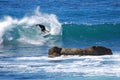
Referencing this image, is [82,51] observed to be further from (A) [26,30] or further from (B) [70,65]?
(A) [26,30]

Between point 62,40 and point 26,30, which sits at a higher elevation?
point 26,30

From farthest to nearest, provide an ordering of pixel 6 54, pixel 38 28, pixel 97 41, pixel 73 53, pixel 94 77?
pixel 38 28
pixel 97 41
pixel 6 54
pixel 73 53
pixel 94 77

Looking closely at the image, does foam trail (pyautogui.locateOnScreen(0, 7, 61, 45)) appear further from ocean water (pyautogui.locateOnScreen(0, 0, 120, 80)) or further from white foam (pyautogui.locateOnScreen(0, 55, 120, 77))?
white foam (pyautogui.locateOnScreen(0, 55, 120, 77))

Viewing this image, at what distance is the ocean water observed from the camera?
753 inches

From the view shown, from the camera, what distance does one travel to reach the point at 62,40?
30.1 metres

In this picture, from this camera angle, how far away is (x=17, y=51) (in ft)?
83.0

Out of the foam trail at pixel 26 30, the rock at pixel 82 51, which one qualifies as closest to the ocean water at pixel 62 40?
the foam trail at pixel 26 30

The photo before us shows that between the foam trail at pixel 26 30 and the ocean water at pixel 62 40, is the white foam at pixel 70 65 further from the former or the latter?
the foam trail at pixel 26 30

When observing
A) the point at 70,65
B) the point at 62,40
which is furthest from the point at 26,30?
the point at 70,65

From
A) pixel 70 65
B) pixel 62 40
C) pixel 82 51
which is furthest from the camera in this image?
pixel 62 40

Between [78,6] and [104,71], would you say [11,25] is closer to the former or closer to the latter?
[104,71]

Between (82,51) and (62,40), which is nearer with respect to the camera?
(82,51)

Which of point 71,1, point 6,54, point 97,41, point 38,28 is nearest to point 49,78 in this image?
point 6,54

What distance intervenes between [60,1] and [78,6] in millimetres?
7603
